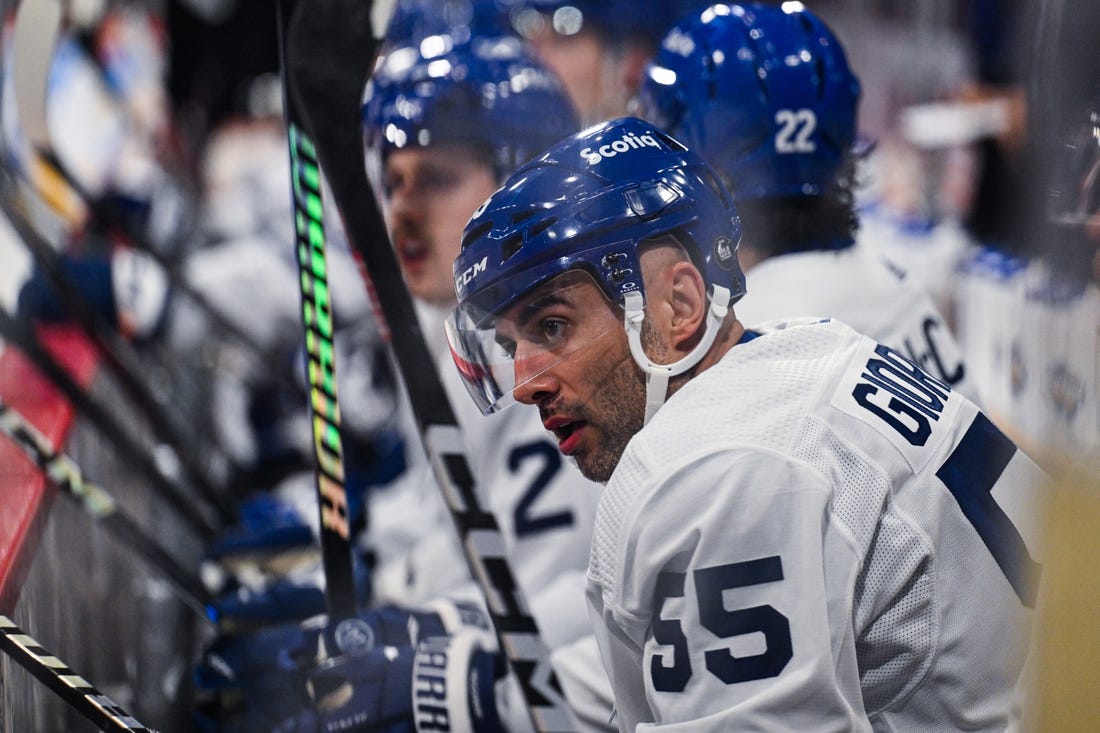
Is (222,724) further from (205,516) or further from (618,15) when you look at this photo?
(618,15)

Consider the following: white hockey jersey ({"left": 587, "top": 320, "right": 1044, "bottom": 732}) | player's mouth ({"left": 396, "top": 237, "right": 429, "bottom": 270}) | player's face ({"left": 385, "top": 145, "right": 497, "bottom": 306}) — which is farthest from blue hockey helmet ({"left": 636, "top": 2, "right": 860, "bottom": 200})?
white hockey jersey ({"left": 587, "top": 320, "right": 1044, "bottom": 732})

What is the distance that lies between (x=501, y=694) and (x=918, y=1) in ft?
8.77

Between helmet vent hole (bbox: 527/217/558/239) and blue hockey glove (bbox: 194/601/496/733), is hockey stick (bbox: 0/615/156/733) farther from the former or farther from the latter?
helmet vent hole (bbox: 527/217/558/239)

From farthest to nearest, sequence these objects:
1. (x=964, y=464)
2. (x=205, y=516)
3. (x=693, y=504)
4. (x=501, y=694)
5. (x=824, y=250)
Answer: (x=205, y=516) < (x=824, y=250) < (x=501, y=694) < (x=964, y=464) < (x=693, y=504)

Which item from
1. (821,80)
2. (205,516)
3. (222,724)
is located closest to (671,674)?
(222,724)

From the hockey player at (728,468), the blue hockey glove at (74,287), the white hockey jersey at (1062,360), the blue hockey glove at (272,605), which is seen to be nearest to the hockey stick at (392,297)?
→ the blue hockey glove at (272,605)

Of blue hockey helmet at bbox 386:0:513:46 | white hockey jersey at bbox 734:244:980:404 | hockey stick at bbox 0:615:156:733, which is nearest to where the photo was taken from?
hockey stick at bbox 0:615:156:733

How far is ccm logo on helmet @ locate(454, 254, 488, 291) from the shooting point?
1451mm

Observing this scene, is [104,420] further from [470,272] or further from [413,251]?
[470,272]

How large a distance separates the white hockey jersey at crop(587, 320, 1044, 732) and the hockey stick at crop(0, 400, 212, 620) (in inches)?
47.9

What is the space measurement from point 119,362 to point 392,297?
1309 mm

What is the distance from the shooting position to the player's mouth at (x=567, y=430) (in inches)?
57.6

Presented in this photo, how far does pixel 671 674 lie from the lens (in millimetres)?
1232

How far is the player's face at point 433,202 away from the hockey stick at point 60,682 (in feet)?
3.33
